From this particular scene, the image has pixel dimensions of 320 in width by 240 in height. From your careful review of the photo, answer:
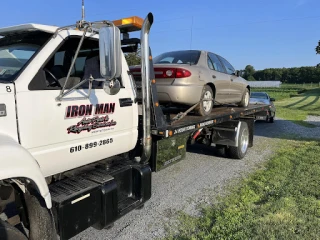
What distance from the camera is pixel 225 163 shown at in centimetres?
659

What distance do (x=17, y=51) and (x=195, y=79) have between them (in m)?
3.02

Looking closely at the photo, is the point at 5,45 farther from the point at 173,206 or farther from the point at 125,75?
the point at 173,206

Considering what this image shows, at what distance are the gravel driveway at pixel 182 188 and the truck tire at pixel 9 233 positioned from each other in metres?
1.22

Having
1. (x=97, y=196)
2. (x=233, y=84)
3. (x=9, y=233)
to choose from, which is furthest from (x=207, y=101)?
(x=9, y=233)

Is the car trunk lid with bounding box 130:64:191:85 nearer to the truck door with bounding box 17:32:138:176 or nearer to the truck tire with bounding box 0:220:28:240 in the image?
the truck door with bounding box 17:32:138:176

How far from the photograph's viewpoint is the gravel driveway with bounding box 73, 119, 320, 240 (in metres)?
3.59

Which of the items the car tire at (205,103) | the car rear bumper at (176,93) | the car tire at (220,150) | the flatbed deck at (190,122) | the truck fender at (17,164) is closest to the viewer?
the truck fender at (17,164)

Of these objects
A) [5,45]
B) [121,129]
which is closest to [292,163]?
[121,129]

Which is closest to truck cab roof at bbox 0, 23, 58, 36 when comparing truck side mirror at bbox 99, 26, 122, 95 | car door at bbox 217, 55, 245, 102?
truck side mirror at bbox 99, 26, 122, 95

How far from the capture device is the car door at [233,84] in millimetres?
6880

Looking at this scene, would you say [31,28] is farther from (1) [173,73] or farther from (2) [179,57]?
(2) [179,57]

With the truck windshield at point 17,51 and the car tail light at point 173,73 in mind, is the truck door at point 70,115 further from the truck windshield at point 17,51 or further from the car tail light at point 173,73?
the car tail light at point 173,73

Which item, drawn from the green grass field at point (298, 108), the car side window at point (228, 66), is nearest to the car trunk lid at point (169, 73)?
the car side window at point (228, 66)

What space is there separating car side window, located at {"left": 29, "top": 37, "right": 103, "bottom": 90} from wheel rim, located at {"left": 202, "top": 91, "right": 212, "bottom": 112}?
2729 millimetres
